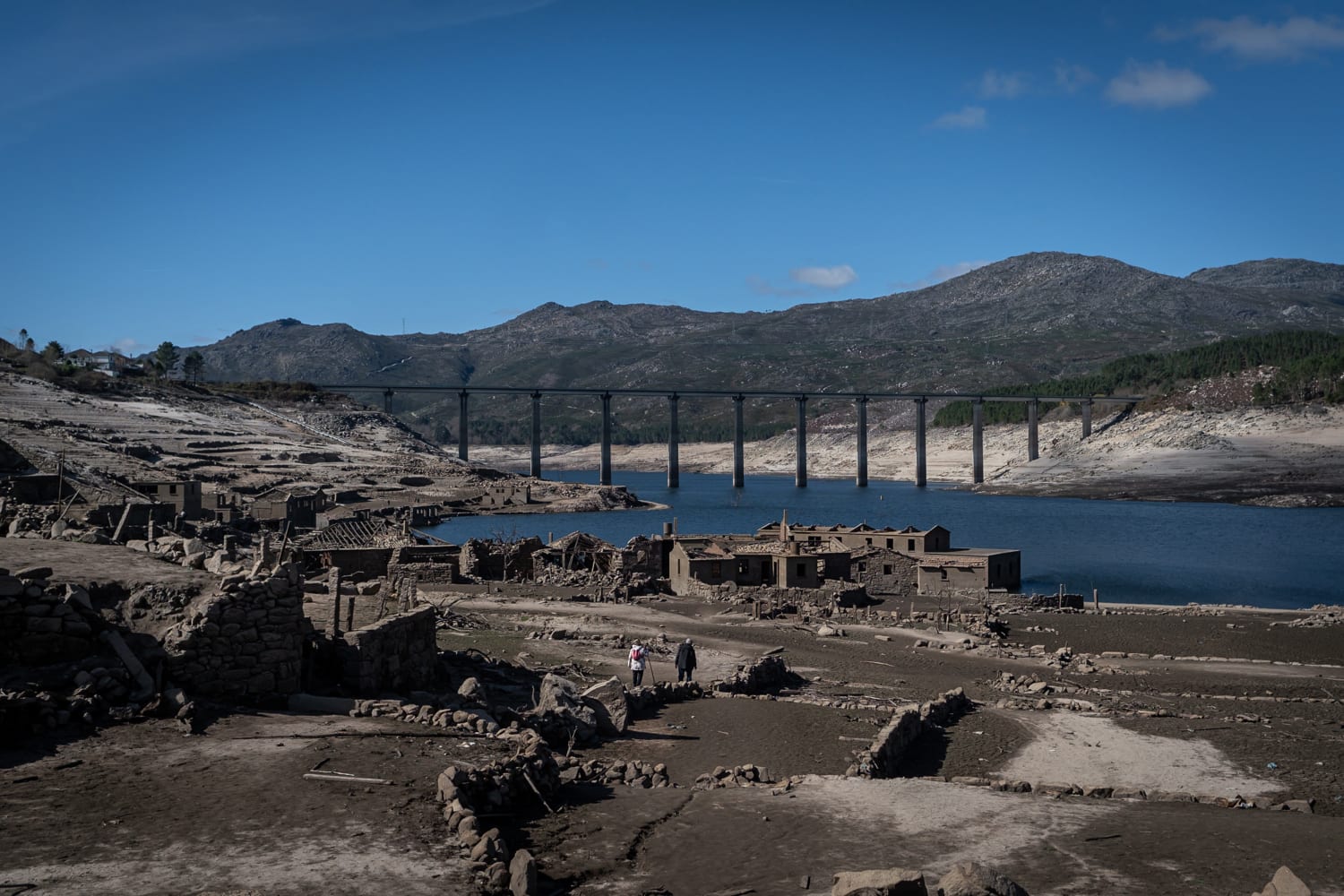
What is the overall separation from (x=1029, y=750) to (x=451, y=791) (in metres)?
12.9

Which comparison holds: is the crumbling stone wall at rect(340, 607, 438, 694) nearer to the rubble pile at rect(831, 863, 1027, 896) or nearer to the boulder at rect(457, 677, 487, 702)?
the boulder at rect(457, 677, 487, 702)

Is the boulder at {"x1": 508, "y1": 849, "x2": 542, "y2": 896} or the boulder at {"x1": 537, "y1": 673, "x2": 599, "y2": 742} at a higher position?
the boulder at {"x1": 508, "y1": 849, "x2": 542, "y2": 896}

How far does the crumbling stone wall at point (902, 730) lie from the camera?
18594 millimetres

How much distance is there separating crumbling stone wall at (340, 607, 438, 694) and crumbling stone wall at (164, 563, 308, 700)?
3.52 ft

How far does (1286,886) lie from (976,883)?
281cm

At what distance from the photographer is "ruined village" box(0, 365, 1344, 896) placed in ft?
37.4

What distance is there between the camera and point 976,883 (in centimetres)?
1040

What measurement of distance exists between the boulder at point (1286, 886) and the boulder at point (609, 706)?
418 inches

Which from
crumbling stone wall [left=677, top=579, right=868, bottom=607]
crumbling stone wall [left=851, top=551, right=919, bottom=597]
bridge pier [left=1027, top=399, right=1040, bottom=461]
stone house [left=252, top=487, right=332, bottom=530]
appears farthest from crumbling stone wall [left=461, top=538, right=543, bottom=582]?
bridge pier [left=1027, top=399, right=1040, bottom=461]

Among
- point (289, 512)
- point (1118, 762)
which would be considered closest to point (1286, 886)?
point (1118, 762)

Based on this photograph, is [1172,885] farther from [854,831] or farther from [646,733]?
[646,733]

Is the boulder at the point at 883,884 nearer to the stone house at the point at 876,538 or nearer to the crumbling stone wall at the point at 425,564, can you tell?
the crumbling stone wall at the point at 425,564

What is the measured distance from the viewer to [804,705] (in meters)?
24.4

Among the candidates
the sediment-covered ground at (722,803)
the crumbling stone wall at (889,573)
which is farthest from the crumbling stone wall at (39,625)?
the crumbling stone wall at (889,573)
